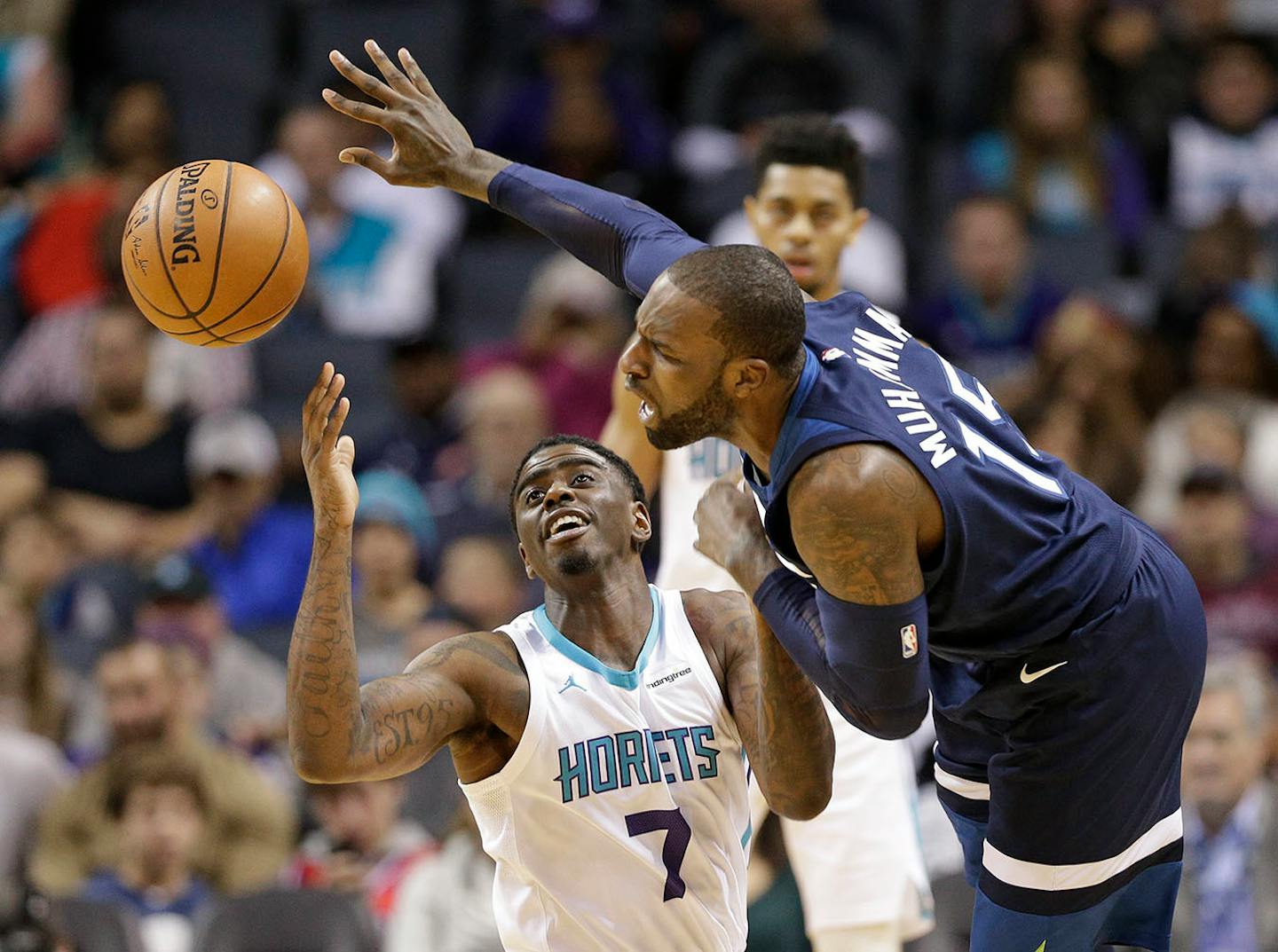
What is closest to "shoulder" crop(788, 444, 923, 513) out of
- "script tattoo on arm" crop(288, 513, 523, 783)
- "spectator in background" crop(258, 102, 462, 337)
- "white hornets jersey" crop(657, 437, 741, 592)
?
"script tattoo on arm" crop(288, 513, 523, 783)

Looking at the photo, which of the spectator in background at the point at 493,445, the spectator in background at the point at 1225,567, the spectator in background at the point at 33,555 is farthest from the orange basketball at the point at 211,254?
the spectator in background at the point at 1225,567

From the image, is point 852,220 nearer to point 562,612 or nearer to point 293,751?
point 562,612

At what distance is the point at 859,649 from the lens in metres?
3.83

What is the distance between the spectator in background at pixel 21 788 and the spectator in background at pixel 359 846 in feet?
3.33

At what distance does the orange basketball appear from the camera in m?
4.68

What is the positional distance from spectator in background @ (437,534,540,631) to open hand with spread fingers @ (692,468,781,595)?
393 cm

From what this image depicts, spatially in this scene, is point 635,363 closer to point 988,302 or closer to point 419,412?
point 419,412

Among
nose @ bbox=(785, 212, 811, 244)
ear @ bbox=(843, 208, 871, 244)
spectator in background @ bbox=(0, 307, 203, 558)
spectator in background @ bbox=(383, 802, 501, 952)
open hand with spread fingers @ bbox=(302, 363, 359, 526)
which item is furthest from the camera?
spectator in background @ bbox=(0, 307, 203, 558)

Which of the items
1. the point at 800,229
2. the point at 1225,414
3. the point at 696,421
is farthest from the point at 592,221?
the point at 1225,414

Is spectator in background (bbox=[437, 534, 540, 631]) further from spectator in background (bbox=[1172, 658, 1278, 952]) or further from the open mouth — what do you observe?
the open mouth

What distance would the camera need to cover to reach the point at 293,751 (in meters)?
4.18

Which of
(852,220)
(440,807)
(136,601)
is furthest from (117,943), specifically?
(852,220)

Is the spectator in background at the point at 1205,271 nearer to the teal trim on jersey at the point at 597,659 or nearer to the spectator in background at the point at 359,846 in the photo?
the spectator in background at the point at 359,846

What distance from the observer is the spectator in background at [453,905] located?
6.70 m
